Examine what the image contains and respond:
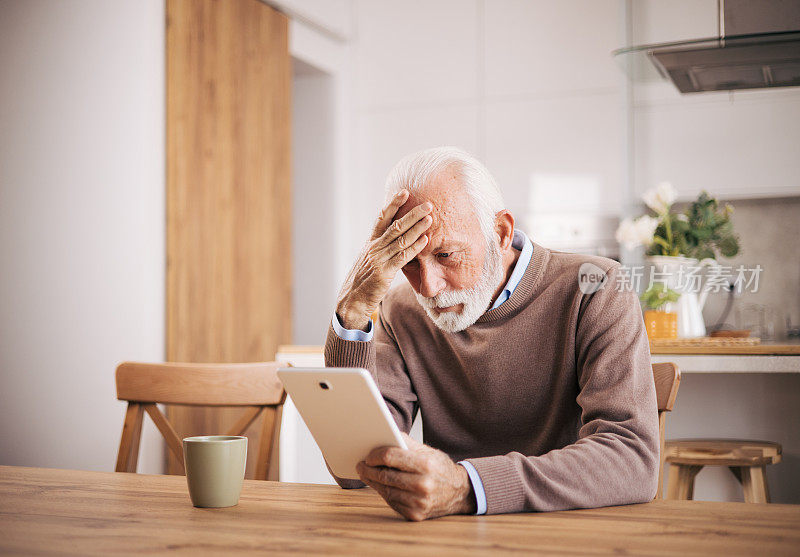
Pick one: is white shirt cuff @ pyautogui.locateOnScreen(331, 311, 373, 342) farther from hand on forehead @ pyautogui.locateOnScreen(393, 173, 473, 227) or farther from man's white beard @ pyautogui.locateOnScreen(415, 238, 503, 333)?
hand on forehead @ pyautogui.locateOnScreen(393, 173, 473, 227)

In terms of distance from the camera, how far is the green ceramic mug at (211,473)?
108 centimetres

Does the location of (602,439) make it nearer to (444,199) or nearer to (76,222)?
(444,199)

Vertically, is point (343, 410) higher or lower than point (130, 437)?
higher

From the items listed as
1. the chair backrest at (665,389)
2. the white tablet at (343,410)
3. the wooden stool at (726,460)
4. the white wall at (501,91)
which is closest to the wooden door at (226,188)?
the white wall at (501,91)

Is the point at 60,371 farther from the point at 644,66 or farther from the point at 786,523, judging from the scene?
the point at 786,523

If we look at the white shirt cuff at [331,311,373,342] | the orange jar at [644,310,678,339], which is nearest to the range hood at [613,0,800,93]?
the orange jar at [644,310,678,339]

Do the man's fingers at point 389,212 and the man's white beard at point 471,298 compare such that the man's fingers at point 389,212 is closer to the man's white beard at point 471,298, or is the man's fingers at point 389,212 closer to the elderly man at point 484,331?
the elderly man at point 484,331

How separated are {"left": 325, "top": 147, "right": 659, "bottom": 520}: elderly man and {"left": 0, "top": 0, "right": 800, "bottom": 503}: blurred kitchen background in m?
1.22

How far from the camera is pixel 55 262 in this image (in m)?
3.03

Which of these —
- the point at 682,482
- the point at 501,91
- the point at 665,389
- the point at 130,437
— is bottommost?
the point at 682,482

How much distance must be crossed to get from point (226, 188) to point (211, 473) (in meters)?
2.53

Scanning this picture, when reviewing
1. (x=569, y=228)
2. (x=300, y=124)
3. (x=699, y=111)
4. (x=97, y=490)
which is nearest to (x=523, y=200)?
(x=569, y=228)

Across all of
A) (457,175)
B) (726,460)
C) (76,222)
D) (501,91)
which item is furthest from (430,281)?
(501,91)

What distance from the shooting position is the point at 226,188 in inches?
138
